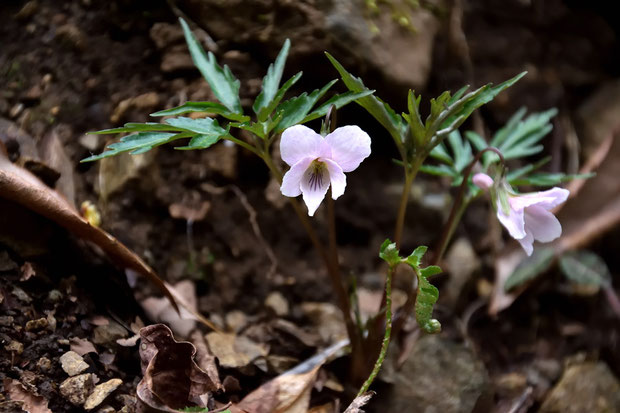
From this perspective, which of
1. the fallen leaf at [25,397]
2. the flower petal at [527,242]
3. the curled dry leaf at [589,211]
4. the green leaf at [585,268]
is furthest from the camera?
the curled dry leaf at [589,211]

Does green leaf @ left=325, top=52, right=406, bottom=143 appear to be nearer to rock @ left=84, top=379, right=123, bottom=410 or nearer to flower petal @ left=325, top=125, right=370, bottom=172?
flower petal @ left=325, top=125, right=370, bottom=172

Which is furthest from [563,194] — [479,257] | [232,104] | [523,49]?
[523,49]

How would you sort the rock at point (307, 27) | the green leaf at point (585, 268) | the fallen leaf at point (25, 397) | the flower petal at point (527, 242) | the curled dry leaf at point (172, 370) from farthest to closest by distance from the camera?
the green leaf at point (585, 268) → the rock at point (307, 27) → the flower petal at point (527, 242) → the curled dry leaf at point (172, 370) → the fallen leaf at point (25, 397)

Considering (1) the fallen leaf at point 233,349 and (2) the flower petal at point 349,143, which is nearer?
(2) the flower petal at point 349,143

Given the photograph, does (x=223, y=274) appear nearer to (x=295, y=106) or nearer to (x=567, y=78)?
(x=295, y=106)

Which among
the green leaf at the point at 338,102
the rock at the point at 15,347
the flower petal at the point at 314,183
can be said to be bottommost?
the rock at the point at 15,347

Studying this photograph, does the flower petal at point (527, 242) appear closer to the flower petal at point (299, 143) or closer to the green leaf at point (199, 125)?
the flower petal at point (299, 143)

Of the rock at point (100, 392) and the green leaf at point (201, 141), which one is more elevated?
the green leaf at point (201, 141)

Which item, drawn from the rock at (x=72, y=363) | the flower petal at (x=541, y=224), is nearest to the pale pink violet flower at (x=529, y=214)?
the flower petal at (x=541, y=224)
